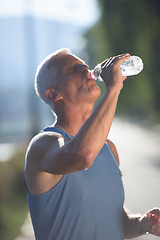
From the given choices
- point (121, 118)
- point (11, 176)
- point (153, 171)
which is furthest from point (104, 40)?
point (121, 118)

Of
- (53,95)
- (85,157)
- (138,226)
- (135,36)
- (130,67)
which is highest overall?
(135,36)

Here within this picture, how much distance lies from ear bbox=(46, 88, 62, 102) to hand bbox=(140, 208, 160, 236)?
71 centimetres

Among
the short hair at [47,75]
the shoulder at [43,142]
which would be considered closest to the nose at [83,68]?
the short hair at [47,75]

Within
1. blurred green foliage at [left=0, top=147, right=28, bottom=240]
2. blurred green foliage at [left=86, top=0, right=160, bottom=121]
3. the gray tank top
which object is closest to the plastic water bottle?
the gray tank top

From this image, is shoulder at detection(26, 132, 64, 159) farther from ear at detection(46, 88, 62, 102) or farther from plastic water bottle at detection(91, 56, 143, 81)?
plastic water bottle at detection(91, 56, 143, 81)

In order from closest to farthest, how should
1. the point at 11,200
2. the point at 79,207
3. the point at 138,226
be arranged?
the point at 79,207, the point at 138,226, the point at 11,200

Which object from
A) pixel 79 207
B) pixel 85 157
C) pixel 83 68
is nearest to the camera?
pixel 85 157

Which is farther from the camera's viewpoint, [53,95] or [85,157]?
[53,95]

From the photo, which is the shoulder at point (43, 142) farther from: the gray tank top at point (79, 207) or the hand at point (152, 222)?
the hand at point (152, 222)

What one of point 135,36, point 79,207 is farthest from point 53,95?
point 135,36

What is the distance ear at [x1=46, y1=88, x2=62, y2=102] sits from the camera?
1.76 metres

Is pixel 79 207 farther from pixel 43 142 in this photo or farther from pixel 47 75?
pixel 47 75

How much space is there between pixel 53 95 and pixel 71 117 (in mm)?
134

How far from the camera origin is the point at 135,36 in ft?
47.7
